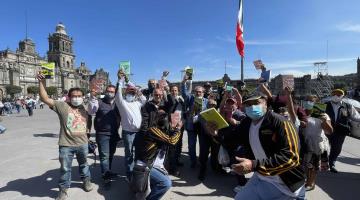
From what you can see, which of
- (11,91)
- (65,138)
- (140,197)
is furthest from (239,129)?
(11,91)

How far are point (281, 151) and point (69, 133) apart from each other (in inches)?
146

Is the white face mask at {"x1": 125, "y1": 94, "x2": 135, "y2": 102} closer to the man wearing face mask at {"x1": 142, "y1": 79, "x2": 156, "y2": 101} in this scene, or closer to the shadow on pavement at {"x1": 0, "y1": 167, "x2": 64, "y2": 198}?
the man wearing face mask at {"x1": 142, "y1": 79, "x2": 156, "y2": 101}

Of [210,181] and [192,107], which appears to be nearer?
[210,181]

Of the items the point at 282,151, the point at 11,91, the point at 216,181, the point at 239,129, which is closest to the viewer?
the point at 282,151

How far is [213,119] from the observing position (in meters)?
4.08

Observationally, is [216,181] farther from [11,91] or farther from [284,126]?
[11,91]

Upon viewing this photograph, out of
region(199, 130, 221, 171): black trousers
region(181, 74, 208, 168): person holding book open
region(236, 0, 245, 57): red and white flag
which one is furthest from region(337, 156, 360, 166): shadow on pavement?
region(236, 0, 245, 57): red and white flag

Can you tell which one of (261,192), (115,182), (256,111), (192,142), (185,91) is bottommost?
(115,182)

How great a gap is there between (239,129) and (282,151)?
713mm

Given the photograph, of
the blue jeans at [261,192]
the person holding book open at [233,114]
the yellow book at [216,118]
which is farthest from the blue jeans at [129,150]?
the blue jeans at [261,192]

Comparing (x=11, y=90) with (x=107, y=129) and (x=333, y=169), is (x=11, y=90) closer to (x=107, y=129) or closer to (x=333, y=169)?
(x=107, y=129)

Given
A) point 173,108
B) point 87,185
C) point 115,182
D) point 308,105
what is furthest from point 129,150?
point 308,105

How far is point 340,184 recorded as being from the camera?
5.77 metres

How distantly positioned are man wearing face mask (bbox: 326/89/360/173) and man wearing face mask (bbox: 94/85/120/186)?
16.2ft
